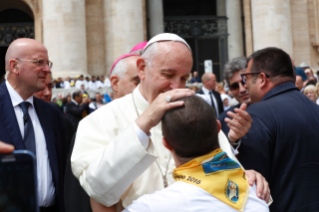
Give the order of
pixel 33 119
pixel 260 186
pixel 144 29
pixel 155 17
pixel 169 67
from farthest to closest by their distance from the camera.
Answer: pixel 155 17 → pixel 144 29 → pixel 33 119 → pixel 169 67 → pixel 260 186

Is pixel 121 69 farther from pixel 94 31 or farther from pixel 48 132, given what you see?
pixel 94 31

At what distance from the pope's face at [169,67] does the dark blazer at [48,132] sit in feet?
3.91

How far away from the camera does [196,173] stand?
157 cm

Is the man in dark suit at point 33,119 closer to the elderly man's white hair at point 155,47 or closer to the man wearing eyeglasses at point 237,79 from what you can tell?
the elderly man's white hair at point 155,47

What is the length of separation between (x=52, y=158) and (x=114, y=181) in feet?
4.58

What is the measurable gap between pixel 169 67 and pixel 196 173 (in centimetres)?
73

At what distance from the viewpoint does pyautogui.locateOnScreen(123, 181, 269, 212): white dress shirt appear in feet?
4.91

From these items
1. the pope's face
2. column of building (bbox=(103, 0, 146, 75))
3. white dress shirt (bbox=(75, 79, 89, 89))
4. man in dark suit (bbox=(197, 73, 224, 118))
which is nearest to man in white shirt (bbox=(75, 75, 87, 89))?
white dress shirt (bbox=(75, 79, 89, 89))

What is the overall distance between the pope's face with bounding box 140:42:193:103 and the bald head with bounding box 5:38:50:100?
4.10 feet

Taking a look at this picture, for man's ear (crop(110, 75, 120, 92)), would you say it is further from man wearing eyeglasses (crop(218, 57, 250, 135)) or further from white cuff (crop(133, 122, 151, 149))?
white cuff (crop(133, 122, 151, 149))

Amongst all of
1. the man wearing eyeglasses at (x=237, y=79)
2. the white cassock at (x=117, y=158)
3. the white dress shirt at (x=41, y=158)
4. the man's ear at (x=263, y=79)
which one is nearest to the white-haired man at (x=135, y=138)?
the white cassock at (x=117, y=158)

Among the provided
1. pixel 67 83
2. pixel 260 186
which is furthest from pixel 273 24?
pixel 260 186

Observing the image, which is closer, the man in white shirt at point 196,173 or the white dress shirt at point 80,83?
the man in white shirt at point 196,173

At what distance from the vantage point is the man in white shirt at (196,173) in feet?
4.96
